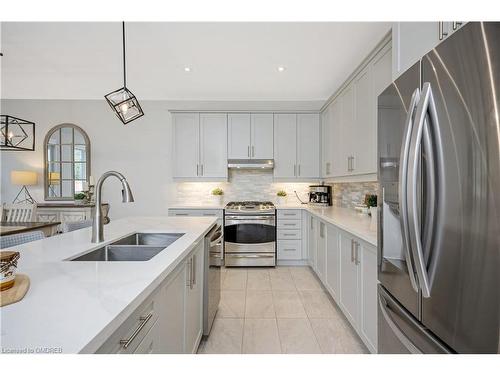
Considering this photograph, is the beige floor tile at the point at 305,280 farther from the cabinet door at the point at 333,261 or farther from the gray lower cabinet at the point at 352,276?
the cabinet door at the point at 333,261

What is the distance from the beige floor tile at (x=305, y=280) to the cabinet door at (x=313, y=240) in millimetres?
124

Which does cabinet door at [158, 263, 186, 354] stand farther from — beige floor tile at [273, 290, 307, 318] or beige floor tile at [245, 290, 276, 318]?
beige floor tile at [273, 290, 307, 318]

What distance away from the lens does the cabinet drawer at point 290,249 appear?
393 cm

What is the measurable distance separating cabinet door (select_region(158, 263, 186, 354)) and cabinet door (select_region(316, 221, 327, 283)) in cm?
197

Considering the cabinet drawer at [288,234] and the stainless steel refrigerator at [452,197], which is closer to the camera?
the stainless steel refrigerator at [452,197]

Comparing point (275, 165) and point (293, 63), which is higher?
point (293, 63)

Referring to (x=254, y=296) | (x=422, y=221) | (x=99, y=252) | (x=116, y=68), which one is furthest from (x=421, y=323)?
(x=116, y=68)

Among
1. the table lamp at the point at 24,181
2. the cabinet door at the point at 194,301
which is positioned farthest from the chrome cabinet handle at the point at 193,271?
the table lamp at the point at 24,181

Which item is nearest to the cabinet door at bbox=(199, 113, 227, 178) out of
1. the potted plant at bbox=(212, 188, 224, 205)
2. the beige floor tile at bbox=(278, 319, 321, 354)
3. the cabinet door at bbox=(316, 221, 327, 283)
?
the potted plant at bbox=(212, 188, 224, 205)

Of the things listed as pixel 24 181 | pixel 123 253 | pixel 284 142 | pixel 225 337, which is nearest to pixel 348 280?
pixel 225 337

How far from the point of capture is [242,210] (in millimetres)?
3850
